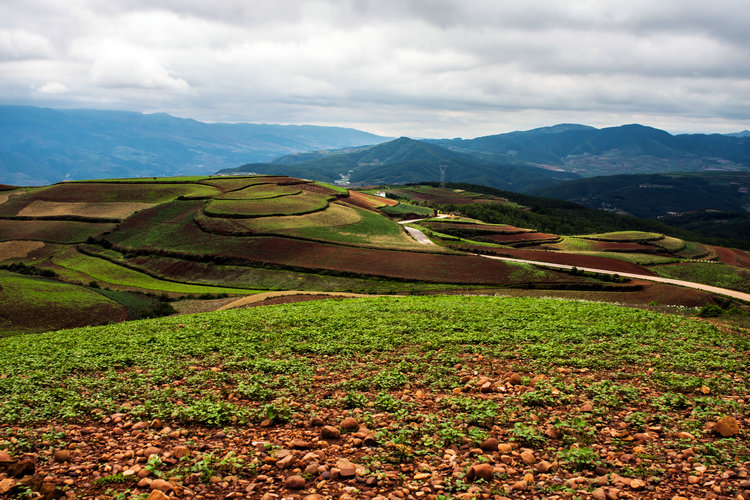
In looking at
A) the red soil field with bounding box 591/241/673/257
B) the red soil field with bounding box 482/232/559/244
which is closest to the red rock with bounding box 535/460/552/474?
the red soil field with bounding box 482/232/559/244

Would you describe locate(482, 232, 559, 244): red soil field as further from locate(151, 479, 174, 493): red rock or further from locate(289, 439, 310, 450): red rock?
locate(151, 479, 174, 493): red rock

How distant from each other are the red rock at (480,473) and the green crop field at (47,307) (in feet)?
149

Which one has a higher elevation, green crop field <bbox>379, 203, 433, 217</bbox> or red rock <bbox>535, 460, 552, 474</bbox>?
green crop field <bbox>379, 203, 433, 217</bbox>

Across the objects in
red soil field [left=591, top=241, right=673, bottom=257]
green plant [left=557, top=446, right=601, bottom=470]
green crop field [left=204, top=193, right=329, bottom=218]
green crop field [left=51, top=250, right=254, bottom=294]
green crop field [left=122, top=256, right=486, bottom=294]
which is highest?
green crop field [left=204, top=193, right=329, bottom=218]

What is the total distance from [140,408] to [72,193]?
157771mm

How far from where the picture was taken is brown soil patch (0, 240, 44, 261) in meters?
98.2

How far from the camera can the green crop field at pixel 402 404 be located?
8.89m

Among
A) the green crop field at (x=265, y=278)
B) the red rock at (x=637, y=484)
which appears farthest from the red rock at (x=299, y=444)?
the green crop field at (x=265, y=278)

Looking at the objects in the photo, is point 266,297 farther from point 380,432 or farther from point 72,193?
point 72,193

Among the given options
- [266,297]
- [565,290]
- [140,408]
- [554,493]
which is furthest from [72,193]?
[554,493]

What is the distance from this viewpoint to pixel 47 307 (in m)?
45.7

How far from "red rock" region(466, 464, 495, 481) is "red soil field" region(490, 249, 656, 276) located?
275 ft

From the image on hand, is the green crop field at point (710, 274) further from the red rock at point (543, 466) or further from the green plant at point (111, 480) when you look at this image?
the green plant at point (111, 480)

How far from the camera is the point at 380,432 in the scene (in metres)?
10.5
